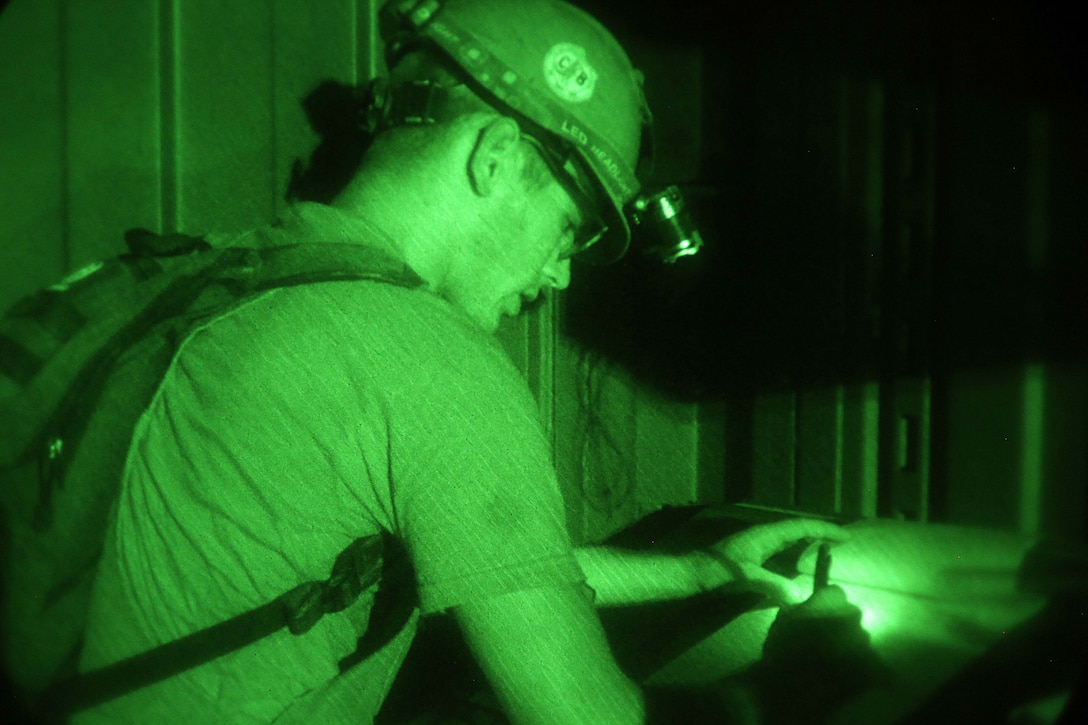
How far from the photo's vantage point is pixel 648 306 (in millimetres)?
2520

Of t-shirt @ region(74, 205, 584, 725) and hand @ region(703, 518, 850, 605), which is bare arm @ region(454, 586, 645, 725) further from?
hand @ region(703, 518, 850, 605)

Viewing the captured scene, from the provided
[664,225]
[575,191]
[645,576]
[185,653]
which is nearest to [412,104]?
[575,191]

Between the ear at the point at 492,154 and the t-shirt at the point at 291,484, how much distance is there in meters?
0.33

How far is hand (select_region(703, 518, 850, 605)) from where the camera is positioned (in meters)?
1.59

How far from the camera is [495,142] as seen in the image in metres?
1.25

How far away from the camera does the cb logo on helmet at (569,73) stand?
133 centimetres

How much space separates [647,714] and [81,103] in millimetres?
1360

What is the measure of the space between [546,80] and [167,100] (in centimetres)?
76

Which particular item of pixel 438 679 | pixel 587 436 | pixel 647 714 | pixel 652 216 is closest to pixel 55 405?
pixel 647 714

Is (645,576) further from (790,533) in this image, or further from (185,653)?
(185,653)

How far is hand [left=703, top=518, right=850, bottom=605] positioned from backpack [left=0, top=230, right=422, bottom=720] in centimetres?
81

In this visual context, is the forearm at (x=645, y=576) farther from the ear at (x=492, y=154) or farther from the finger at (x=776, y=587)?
the ear at (x=492, y=154)

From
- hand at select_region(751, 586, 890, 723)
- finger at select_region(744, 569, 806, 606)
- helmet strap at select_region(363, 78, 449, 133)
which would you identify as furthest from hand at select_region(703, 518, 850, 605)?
helmet strap at select_region(363, 78, 449, 133)

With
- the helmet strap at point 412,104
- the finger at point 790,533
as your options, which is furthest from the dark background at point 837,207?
the helmet strap at point 412,104
